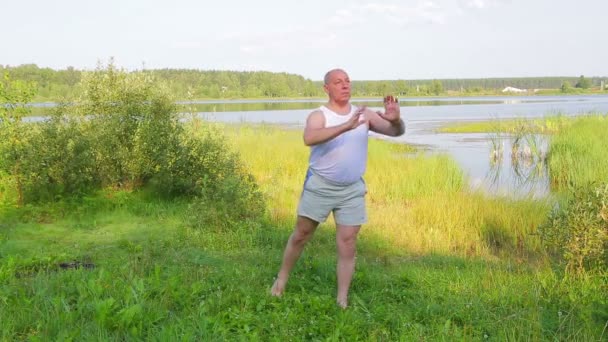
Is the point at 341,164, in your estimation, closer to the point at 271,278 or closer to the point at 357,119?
the point at 357,119

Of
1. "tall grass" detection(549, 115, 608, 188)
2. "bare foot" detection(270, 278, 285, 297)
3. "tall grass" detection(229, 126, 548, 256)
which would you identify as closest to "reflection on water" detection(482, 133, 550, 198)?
"tall grass" detection(549, 115, 608, 188)

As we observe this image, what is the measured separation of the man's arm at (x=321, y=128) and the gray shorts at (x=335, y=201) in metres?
0.34

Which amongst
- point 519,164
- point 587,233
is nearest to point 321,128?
point 587,233

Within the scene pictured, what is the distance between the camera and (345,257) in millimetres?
4188

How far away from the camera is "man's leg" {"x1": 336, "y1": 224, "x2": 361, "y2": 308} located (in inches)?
163

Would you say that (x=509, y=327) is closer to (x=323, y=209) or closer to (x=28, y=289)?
(x=323, y=209)

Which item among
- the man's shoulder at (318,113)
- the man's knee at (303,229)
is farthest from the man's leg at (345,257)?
the man's shoulder at (318,113)

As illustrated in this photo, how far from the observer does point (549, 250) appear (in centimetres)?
680

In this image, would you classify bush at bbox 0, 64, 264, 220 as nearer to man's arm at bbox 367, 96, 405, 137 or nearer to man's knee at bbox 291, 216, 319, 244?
man's knee at bbox 291, 216, 319, 244

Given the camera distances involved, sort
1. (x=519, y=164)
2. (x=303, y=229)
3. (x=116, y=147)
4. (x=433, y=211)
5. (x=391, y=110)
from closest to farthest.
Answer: (x=391, y=110) → (x=303, y=229) → (x=433, y=211) → (x=116, y=147) → (x=519, y=164)

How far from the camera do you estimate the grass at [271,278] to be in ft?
11.7

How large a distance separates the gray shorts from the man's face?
0.58 m

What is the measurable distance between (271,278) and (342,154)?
55.6 inches

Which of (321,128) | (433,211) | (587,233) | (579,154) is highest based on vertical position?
(321,128)
